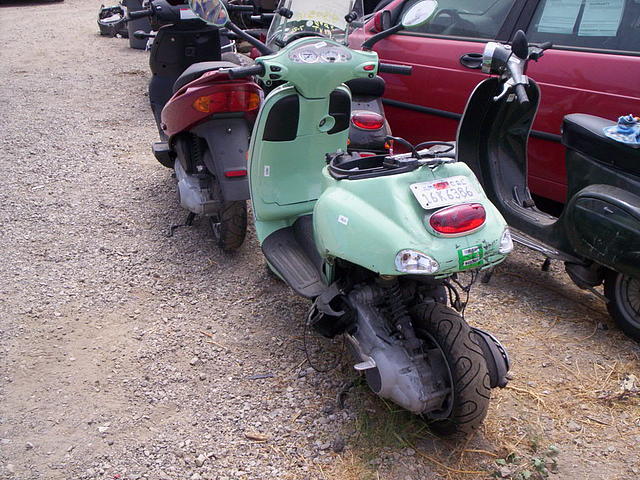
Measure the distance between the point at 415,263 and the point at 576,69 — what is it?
7.12 ft

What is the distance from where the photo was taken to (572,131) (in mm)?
3279

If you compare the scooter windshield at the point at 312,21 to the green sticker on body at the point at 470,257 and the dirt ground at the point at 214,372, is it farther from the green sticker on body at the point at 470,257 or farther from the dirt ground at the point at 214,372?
the green sticker on body at the point at 470,257

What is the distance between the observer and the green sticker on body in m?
2.18

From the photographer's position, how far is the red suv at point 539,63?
11.6 ft

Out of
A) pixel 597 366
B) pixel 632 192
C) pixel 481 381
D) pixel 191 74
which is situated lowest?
pixel 597 366

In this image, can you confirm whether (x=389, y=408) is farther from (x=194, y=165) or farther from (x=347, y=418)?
(x=194, y=165)

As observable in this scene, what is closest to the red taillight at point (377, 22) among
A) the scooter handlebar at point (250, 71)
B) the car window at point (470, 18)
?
the car window at point (470, 18)

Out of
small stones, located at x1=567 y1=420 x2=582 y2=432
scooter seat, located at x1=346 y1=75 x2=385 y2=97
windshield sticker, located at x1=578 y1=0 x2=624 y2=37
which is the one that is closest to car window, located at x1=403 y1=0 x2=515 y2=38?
scooter seat, located at x1=346 y1=75 x2=385 y2=97

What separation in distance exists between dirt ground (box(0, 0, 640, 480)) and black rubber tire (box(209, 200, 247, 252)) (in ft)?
0.36

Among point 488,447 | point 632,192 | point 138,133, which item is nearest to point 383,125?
point 632,192

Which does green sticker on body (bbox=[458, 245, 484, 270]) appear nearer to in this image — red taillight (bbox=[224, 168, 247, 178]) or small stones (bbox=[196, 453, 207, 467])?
small stones (bbox=[196, 453, 207, 467])

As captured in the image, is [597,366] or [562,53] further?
[562,53]

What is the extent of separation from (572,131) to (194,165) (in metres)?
2.23

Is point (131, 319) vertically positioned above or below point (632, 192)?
below
